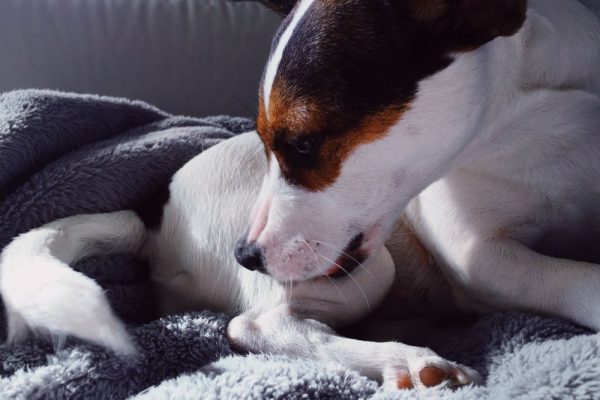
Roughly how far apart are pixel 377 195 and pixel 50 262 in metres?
0.52

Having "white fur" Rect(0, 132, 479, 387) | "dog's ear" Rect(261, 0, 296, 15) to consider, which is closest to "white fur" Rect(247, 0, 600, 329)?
"white fur" Rect(0, 132, 479, 387)

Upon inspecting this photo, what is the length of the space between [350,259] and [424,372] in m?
0.22

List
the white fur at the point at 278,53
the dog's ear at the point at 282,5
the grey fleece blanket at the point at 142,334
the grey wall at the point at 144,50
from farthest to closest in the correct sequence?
the grey wall at the point at 144,50 → the dog's ear at the point at 282,5 → the white fur at the point at 278,53 → the grey fleece blanket at the point at 142,334

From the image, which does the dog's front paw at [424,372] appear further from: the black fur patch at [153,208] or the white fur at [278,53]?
the black fur patch at [153,208]

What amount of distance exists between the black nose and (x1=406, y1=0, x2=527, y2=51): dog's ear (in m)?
0.42

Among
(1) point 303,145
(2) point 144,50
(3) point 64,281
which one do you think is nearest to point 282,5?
(1) point 303,145

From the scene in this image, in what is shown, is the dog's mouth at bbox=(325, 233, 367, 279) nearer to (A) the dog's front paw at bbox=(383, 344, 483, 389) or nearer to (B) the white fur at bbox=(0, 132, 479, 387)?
(B) the white fur at bbox=(0, 132, 479, 387)

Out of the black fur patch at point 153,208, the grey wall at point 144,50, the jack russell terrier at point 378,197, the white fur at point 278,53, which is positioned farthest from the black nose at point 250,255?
the grey wall at point 144,50

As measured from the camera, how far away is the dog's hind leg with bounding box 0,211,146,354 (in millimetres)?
941

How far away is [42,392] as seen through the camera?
927mm

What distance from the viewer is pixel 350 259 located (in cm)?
107

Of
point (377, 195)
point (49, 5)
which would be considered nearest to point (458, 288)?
point (377, 195)

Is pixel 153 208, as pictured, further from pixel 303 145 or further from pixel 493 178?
pixel 493 178

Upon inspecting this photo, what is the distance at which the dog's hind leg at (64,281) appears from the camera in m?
0.94
